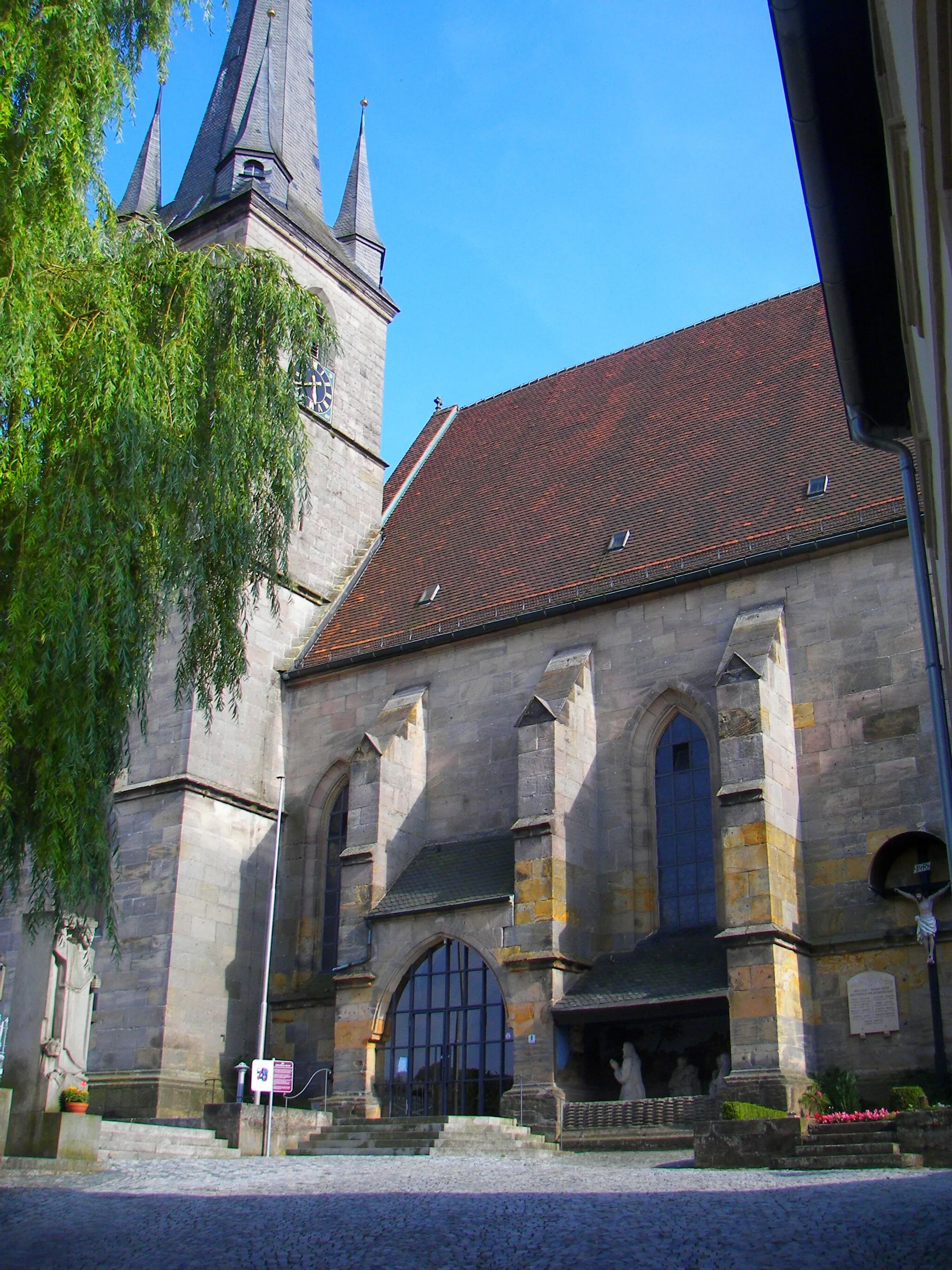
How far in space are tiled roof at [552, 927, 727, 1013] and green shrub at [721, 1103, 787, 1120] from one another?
203 cm

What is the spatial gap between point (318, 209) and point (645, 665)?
49.1ft

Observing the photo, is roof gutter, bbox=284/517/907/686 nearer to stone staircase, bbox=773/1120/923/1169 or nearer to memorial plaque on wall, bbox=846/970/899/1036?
memorial plaque on wall, bbox=846/970/899/1036

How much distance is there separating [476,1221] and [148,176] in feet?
88.6

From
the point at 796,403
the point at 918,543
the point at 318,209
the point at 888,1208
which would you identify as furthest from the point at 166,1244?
the point at 318,209

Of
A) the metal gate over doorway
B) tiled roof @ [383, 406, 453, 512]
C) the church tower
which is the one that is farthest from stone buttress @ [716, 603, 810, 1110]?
tiled roof @ [383, 406, 453, 512]

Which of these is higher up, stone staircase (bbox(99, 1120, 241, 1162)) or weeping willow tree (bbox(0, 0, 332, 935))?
weeping willow tree (bbox(0, 0, 332, 935))

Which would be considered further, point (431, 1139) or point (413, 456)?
point (413, 456)

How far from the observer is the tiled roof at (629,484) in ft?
62.7

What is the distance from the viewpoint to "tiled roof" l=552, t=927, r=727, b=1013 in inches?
630

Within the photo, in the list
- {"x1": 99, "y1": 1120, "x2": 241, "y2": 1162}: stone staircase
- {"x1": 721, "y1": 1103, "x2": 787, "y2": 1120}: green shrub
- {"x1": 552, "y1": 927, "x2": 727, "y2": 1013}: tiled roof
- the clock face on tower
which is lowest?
{"x1": 99, "y1": 1120, "x2": 241, "y2": 1162}: stone staircase

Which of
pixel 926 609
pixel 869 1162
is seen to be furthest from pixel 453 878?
pixel 926 609

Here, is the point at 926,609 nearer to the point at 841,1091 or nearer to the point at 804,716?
the point at 841,1091

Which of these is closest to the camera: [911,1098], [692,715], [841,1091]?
[911,1098]

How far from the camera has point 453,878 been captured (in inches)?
736
